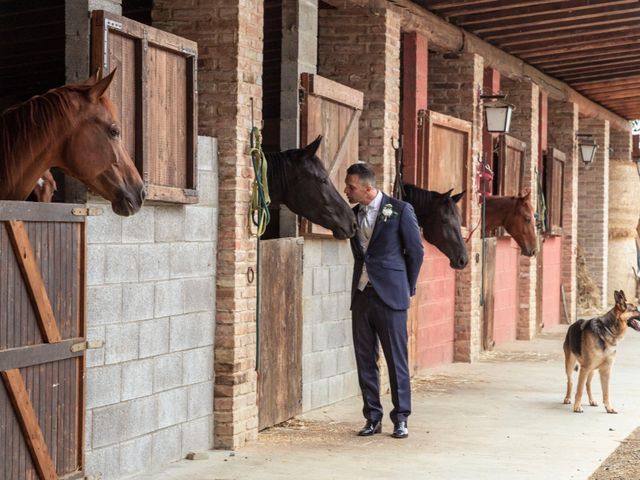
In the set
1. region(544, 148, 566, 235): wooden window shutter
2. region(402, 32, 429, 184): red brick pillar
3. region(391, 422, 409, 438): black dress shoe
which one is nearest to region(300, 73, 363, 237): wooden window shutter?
region(391, 422, 409, 438): black dress shoe

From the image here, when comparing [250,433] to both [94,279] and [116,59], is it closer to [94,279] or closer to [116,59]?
[94,279]

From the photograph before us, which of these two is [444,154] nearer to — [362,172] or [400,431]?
[362,172]

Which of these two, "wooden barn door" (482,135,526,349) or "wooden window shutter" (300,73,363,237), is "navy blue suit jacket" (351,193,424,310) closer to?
"wooden window shutter" (300,73,363,237)

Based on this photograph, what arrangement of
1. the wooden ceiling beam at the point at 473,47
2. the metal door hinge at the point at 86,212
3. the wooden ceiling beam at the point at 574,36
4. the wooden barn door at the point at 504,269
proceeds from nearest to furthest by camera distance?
the metal door hinge at the point at 86,212 < the wooden ceiling beam at the point at 473,47 < the wooden ceiling beam at the point at 574,36 < the wooden barn door at the point at 504,269

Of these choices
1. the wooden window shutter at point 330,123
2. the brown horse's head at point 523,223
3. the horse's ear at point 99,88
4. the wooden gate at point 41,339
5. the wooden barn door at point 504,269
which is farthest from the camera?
the wooden barn door at point 504,269

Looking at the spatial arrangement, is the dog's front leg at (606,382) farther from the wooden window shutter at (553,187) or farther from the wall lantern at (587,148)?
the wall lantern at (587,148)

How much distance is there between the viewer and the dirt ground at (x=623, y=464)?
688 cm

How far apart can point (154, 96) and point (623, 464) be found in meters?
3.36

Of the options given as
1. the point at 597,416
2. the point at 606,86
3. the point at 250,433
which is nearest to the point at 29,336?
the point at 250,433

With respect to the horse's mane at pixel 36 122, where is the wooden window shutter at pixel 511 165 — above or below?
above

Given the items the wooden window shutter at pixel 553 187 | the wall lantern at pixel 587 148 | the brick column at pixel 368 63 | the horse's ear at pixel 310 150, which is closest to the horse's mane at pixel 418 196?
the brick column at pixel 368 63

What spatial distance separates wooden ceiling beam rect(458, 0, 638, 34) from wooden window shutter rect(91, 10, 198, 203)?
6.19 meters

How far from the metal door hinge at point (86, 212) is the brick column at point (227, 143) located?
170 cm

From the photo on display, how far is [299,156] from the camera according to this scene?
8203mm
